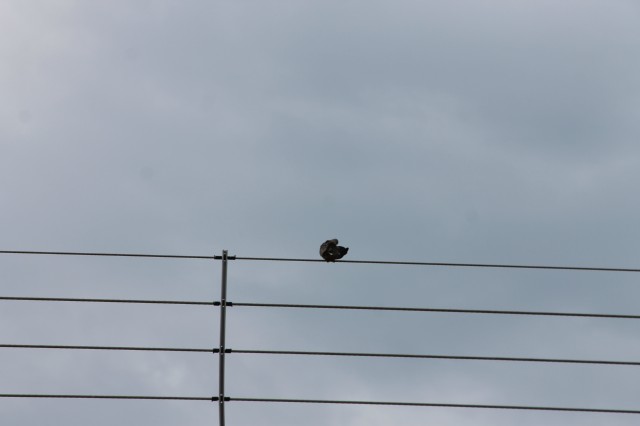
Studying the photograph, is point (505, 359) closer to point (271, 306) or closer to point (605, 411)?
point (605, 411)

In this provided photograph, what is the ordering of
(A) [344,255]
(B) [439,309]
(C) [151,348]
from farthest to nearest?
(A) [344,255], (B) [439,309], (C) [151,348]

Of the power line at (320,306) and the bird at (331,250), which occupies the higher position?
the bird at (331,250)

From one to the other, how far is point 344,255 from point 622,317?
9.49 feet

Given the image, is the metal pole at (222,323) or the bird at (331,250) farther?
the bird at (331,250)

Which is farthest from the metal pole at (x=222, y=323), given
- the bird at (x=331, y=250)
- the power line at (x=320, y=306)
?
the bird at (x=331, y=250)

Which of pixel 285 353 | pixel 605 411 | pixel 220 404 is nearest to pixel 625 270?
pixel 605 411

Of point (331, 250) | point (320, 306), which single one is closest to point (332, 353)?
point (320, 306)

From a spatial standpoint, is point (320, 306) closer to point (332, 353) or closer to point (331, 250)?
point (332, 353)

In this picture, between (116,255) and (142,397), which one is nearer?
(142,397)

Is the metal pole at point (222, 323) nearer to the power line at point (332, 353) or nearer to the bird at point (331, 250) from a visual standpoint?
the power line at point (332, 353)

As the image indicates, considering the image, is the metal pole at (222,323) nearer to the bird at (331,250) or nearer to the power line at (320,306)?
the power line at (320,306)

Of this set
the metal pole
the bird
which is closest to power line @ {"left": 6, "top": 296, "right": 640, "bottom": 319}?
the metal pole

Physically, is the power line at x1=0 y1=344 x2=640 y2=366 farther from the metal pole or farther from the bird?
the bird

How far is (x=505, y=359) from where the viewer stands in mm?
6828
